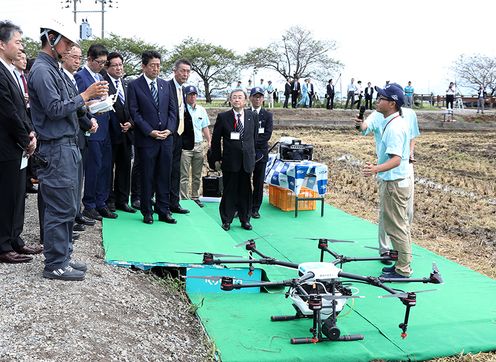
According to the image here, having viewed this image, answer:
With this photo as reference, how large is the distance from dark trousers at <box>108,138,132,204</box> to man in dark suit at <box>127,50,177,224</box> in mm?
461

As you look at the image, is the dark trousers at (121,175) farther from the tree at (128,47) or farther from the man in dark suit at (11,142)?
the tree at (128,47)

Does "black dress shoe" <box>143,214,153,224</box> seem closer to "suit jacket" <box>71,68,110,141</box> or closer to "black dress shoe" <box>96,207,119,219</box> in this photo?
"black dress shoe" <box>96,207,119,219</box>

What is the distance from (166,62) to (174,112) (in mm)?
28512

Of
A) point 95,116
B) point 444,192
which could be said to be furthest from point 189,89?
point 444,192

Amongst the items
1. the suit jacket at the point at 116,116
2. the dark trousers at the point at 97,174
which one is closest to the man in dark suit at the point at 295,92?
the suit jacket at the point at 116,116

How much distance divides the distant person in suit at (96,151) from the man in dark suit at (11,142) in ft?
4.68

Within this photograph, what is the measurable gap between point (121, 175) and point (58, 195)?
2925 millimetres

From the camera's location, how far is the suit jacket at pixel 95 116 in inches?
238

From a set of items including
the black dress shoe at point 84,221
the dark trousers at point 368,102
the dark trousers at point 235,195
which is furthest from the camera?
the dark trousers at point 368,102

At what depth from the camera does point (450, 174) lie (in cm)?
1370

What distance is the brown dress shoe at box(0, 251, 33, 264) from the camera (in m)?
4.43

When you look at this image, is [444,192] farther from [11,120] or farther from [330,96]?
[330,96]

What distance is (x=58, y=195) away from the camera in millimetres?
3988

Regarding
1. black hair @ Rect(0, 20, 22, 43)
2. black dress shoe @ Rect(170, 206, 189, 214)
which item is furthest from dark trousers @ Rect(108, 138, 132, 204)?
black hair @ Rect(0, 20, 22, 43)
